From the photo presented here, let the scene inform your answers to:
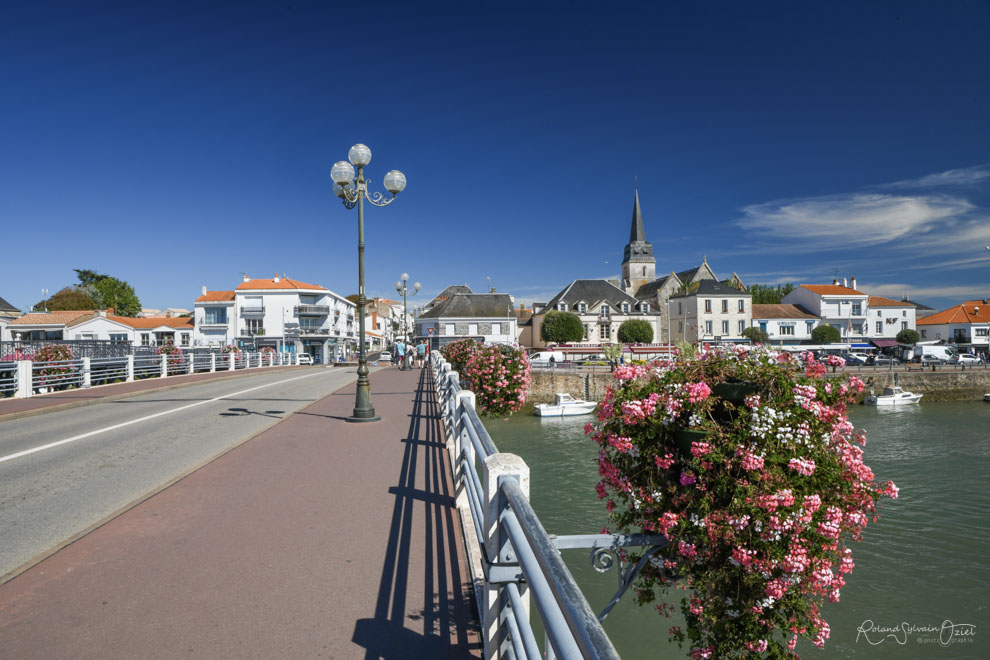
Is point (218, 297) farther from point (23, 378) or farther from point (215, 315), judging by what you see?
point (23, 378)

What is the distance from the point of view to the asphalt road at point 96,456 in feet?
15.2

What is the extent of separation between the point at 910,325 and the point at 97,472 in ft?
279

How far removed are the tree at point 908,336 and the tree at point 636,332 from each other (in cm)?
3133

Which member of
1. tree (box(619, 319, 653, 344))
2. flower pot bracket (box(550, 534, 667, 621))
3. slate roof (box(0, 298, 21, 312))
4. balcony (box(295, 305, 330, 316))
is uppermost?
slate roof (box(0, 298, 21, 312))

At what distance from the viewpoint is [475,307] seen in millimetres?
60031

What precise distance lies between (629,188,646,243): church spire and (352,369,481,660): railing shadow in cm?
9661

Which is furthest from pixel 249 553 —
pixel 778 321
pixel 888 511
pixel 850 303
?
pixel 850 303

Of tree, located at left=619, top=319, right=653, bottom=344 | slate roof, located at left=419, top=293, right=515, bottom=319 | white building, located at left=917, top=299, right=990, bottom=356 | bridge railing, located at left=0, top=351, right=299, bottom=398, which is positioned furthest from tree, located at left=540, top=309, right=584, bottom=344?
white building, located at left=917, top=299, right=990, bottom=356

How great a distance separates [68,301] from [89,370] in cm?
6806

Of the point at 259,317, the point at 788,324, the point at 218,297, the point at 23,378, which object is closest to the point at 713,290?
the point at 788,324

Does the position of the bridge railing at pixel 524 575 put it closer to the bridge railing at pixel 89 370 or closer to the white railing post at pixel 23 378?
the white railing post at pixel 23 378

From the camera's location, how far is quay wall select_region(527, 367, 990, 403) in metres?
37.8
